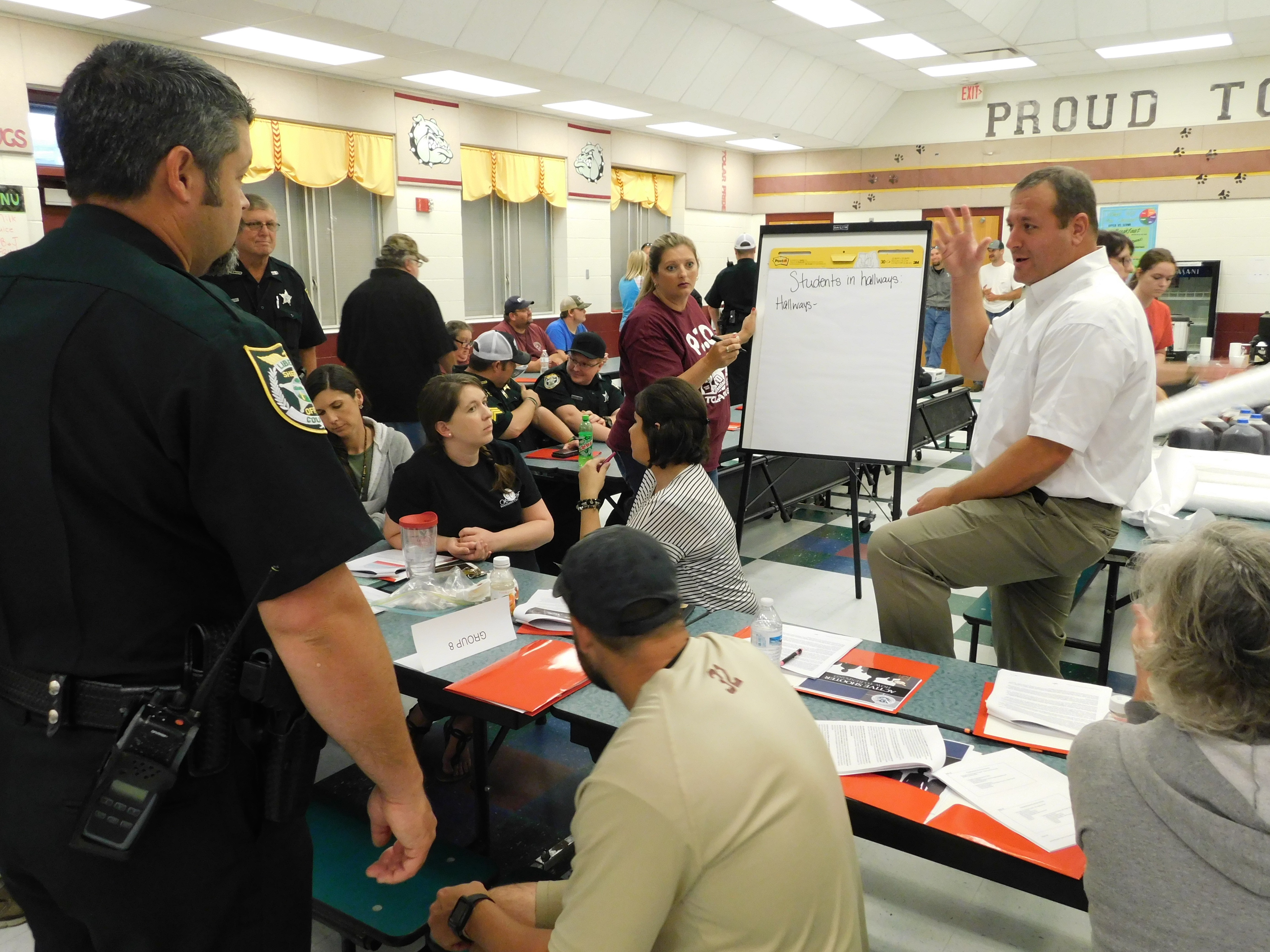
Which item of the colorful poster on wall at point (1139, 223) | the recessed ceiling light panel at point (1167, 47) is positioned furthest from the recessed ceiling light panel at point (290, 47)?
the colorful poster on wall at point (1139, 223)

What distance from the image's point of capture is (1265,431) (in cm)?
425

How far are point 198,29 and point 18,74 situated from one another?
3.68 ft

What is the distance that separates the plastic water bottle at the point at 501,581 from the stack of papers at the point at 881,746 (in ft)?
3.25

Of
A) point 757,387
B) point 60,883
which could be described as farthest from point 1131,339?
point 60,883

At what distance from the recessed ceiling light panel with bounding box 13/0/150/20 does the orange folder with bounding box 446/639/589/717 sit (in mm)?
5351

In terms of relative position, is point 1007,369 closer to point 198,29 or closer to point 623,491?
point 623,491

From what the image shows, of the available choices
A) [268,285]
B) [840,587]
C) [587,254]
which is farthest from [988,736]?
[587,254]

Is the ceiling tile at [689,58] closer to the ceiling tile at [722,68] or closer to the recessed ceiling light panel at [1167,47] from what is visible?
the ceiling tile at [722,68]

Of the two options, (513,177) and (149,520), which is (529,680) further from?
(513,177)

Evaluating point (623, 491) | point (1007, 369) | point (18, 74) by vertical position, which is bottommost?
point (623, 491)

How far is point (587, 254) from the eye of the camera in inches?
423

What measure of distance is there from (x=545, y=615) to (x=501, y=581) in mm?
244

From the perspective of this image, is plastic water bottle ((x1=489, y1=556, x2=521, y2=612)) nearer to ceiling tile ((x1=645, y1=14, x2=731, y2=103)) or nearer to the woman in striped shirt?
the woman in striped shirt

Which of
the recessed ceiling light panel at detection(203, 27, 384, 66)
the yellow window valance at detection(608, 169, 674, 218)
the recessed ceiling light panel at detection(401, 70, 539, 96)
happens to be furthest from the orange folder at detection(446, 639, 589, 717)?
the yellow window valance at detection(608, 169, 674, 218)
